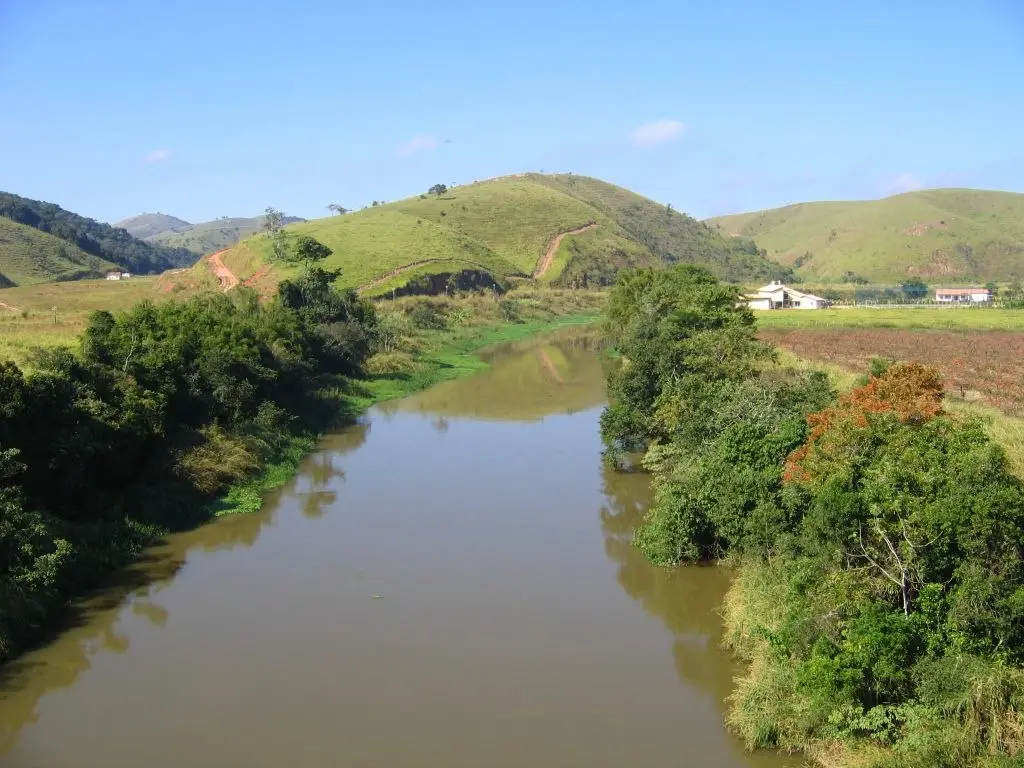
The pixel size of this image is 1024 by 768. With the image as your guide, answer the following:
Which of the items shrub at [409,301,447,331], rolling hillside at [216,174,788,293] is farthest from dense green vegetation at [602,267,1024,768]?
rolling hillside at [216,174,788,293]

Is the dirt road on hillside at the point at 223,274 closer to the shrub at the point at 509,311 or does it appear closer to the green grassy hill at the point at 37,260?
the green grassy hill at the point at 37,260

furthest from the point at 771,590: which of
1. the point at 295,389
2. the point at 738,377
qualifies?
the point at 295,389

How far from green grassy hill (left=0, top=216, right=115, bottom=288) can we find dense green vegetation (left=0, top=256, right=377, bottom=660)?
62.7m

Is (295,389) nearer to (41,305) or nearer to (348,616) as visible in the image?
(348,616)

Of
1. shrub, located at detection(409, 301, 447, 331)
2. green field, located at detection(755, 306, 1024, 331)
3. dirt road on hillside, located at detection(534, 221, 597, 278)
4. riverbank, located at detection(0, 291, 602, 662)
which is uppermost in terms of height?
dirt road on hillside, located at detection(534, 221, 597, 278)

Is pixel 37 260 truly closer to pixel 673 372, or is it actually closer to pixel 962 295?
pixel 673 372

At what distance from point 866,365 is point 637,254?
314 ft

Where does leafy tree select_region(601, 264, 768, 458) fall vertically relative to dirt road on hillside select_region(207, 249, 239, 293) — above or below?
below

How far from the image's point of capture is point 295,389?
37062 mm

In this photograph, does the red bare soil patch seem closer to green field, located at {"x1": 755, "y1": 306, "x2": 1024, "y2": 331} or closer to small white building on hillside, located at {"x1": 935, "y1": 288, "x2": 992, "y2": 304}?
green field, located at {"x1": 755, "y1": 306, "x2": 1024, "y2": 331}

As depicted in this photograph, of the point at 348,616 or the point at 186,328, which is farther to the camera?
the point at 186,328

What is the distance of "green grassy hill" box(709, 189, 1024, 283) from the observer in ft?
495

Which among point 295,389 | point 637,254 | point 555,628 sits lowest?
point 555,628

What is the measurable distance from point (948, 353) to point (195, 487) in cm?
3549
